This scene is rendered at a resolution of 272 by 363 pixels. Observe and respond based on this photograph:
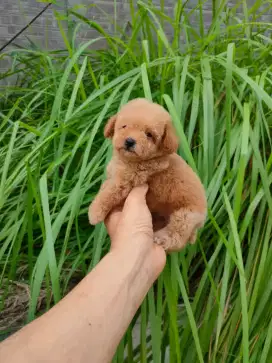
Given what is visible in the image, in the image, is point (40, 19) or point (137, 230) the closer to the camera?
point (137, 230)

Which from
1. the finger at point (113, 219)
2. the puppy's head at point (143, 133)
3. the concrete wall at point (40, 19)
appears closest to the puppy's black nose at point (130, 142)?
the puppy's head at point (143, 133)

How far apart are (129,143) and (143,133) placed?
0.6 inches

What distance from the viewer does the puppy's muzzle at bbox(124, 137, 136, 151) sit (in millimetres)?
406

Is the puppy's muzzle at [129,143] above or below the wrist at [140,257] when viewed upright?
above

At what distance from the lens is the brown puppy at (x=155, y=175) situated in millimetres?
414

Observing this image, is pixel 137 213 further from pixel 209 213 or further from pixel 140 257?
pixel 209 213

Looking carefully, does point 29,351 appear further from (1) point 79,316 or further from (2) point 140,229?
(2) point 140,229

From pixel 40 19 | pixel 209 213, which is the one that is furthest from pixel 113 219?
pixel 40 19

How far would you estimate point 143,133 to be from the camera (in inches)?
16.0

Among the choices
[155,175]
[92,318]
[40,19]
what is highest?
[40,19]

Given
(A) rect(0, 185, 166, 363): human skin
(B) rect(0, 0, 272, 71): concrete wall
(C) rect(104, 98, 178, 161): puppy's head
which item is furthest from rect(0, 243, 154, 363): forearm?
(B) rect(0, 0, 272, 71): concrete wall

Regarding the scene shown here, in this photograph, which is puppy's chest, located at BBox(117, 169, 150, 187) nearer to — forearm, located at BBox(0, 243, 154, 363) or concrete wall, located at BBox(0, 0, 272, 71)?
forearm, located at BBox(0, 243, 154, 363)

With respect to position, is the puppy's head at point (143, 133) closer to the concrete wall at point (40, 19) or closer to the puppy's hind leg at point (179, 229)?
the puppy's hind leg at point (179, 229)

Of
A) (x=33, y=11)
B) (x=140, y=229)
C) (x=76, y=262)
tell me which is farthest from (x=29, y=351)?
(x=33, y=11)
